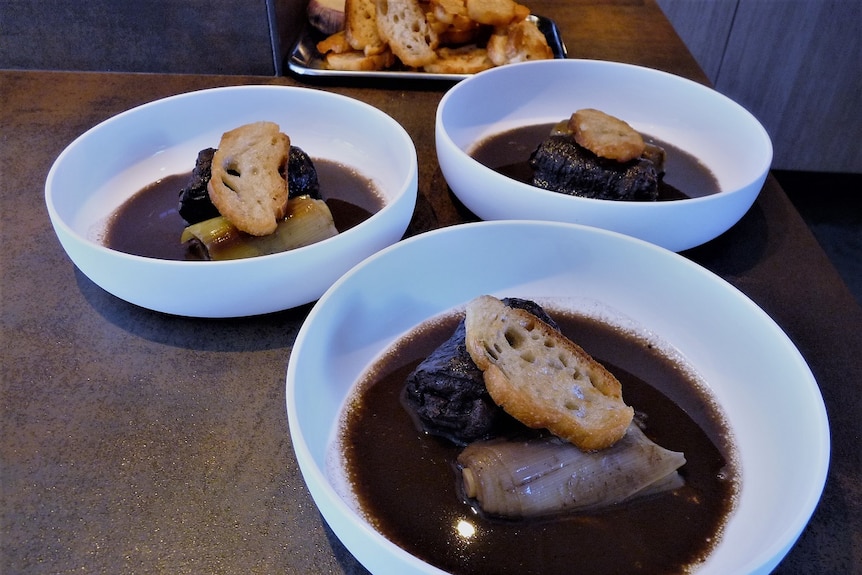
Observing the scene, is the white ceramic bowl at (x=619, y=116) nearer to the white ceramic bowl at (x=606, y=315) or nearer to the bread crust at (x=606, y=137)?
the white ceramic bowl at (x=606, y=315)

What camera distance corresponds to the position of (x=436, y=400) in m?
0.87

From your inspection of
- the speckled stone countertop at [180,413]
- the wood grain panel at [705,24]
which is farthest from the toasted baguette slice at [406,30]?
the wood grain panel at [705,24]

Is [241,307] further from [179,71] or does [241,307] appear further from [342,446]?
[179,71]

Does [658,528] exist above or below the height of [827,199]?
above

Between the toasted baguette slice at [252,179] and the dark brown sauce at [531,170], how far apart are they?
49cm

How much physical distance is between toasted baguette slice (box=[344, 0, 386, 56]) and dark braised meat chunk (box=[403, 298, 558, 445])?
120 centimetres

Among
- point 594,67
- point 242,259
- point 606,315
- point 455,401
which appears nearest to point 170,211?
point 242,259

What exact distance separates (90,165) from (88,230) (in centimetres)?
17

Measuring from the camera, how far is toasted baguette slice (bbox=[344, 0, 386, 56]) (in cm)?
182

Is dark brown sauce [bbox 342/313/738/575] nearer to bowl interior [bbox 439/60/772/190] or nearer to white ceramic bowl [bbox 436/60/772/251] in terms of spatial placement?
white ceramic bowl [bbox 436/60/772/251]

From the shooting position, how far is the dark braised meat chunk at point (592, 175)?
1288 millimetres

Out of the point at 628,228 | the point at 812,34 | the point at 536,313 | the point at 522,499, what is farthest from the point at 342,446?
the point at 812,34

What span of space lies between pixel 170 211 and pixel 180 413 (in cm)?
49

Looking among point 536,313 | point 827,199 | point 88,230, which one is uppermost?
point 536,313
